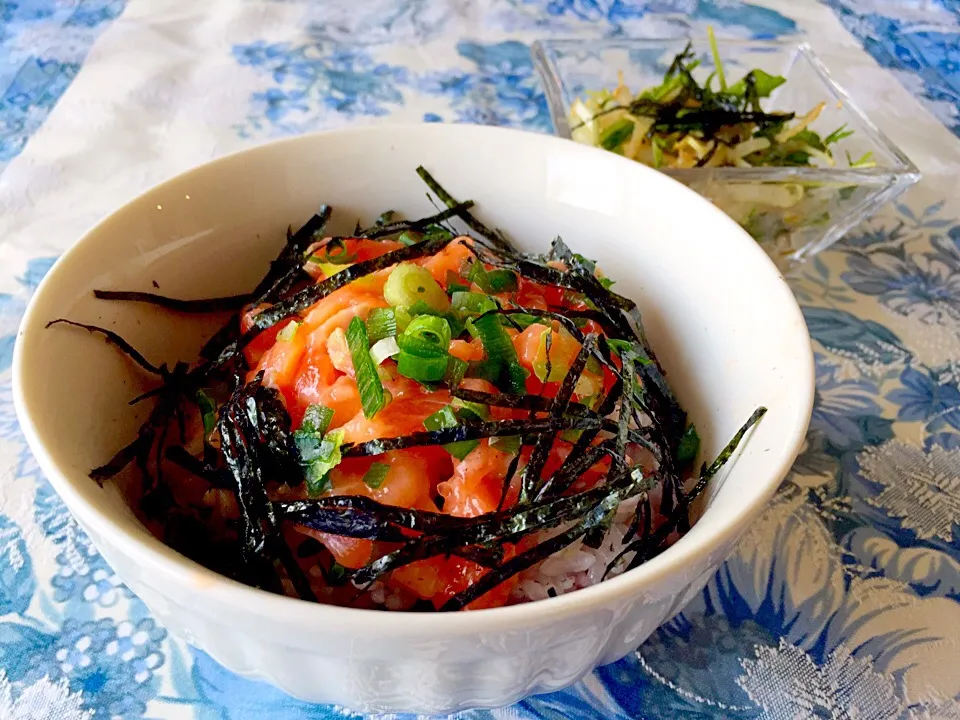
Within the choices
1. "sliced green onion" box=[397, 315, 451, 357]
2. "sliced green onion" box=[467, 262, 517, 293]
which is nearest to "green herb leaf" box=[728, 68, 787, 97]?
"sliced green onion" box=[467, 262, 517, 293]

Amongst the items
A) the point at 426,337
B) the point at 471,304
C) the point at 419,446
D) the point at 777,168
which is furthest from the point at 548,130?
the point at 419,446

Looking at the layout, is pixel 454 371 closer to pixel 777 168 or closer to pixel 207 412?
pixel 207 412

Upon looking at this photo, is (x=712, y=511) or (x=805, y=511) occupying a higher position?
(x=712, y=511)

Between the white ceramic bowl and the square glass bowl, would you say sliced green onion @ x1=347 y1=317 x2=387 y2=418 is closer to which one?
the white ceramic bowl

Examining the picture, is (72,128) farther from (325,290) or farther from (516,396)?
(516,396)

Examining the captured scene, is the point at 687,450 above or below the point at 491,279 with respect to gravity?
below

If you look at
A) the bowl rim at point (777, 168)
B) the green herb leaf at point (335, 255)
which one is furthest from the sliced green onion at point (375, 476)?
the bowl rim at point (777, 168)

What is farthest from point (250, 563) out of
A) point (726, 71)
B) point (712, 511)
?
point (726, 71)
